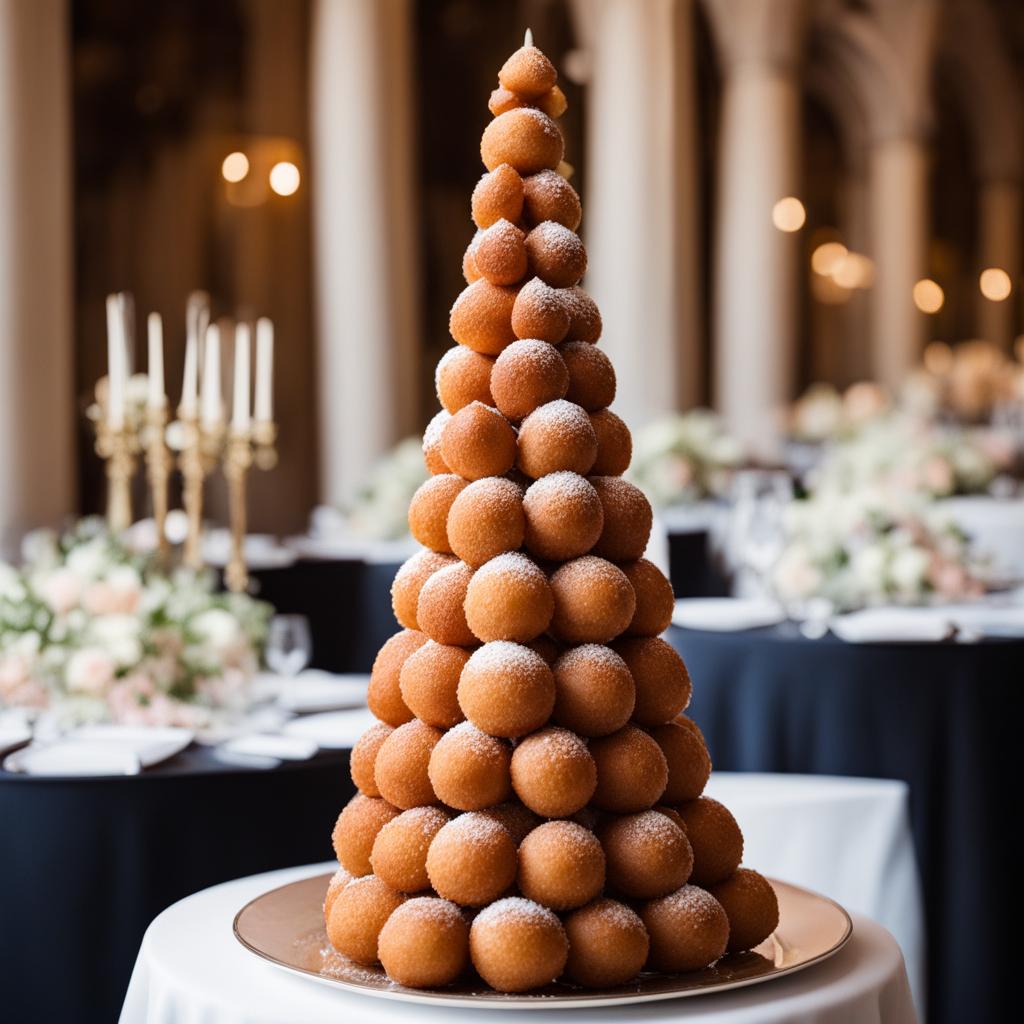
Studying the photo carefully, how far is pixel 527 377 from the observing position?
1853 mm

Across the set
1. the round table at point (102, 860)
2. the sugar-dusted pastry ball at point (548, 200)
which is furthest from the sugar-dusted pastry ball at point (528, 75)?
the round table at point (102, 860)

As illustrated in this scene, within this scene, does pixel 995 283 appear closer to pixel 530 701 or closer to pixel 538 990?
pixel 530 701

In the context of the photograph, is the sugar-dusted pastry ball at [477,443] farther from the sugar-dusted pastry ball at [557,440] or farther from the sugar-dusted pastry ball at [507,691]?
the sugar-dusted pastry ball at [507,691]

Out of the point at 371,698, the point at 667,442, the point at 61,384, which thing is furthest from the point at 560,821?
the point at 667,442

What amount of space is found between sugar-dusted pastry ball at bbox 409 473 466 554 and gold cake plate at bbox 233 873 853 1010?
0.49 metres

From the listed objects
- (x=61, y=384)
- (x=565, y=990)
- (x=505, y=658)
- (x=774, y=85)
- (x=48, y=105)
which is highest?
(x=774, y=85)

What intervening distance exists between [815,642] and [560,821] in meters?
2.99

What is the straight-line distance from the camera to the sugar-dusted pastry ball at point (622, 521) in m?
1.87

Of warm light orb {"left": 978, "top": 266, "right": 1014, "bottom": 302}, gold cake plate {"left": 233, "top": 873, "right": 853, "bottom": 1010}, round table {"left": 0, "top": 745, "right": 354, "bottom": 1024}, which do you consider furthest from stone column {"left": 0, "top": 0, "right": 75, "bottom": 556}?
warm light orb {"left": 978, "top": 266, "right": 1014, "bottom": 302}

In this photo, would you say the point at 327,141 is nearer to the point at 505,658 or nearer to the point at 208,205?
the point at 208,205

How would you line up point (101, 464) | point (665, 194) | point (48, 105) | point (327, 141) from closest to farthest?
point (48, 105)
point (327, 141)
point (665, 194)
point (101, 464)

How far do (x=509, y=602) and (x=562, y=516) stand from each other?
120mm

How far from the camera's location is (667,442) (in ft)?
34.4

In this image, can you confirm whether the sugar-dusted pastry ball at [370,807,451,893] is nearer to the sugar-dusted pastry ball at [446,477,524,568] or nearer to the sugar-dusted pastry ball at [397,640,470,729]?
the sugar-dusted pastry ball at [397,640,470,729]
